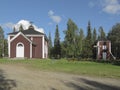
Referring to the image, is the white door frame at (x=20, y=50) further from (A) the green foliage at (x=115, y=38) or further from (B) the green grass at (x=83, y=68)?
(A) the green foliage at (x=115, y=38)

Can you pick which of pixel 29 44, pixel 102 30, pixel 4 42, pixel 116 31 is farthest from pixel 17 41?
pixel 102 30

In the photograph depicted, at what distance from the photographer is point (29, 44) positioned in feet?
178

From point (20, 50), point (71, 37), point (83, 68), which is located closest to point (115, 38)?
point (71, 37)

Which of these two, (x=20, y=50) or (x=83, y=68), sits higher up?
(x=20, y=50)

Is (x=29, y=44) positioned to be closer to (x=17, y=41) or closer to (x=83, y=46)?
(x=17, y=41)

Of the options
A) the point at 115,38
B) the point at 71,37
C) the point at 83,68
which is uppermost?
the point at 115,38

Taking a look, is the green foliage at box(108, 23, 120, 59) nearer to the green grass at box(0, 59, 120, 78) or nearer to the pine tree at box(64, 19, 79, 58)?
the pine tree at box(64, 19, 79, 58)

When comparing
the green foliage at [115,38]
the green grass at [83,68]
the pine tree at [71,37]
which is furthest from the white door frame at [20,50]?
the green foliage at [115,38]

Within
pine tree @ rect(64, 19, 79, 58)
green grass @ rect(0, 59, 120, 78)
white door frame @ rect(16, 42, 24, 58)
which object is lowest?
green grass @ rect(0, 59, 120, 78)

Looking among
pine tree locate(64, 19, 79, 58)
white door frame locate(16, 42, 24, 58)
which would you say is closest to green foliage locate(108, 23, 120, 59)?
pine tree locate(64, 19, 79, 58)

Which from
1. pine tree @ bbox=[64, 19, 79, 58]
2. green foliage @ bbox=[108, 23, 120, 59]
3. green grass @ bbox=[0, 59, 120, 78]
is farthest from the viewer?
green foliage @ bbox=[108, 23, 120, 59]

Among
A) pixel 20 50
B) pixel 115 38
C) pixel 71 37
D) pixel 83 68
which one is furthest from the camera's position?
pixel 115 38

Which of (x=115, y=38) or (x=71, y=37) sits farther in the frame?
(x=115, y=38)

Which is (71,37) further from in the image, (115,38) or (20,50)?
(115,38)
